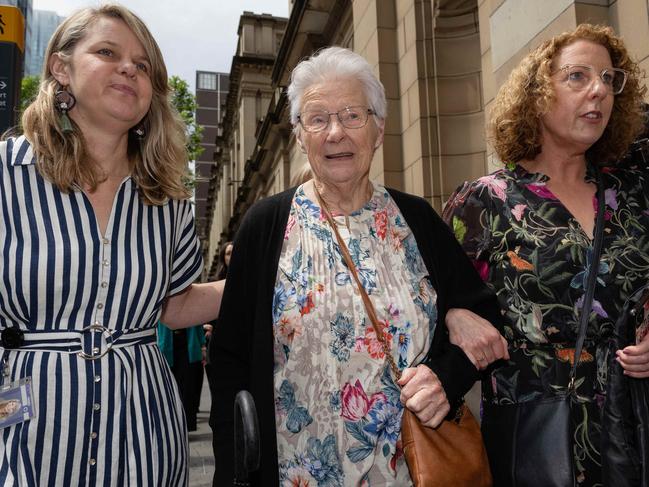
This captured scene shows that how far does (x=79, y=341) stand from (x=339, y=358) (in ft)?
2.73

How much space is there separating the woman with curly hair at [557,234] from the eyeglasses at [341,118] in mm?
605

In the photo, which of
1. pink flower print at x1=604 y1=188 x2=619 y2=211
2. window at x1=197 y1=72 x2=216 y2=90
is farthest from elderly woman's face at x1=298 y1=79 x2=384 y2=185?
window at x1=197 y1=72 x2=216 y2=90

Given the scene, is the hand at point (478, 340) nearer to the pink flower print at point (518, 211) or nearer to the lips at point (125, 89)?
the pink flower print at point (518, 211)

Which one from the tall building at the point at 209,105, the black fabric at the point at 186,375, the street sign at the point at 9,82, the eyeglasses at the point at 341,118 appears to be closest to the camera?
the eyeglasses at the point at 341,118

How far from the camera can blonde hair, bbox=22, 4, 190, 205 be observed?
1.87m

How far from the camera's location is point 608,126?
2525 millimetres

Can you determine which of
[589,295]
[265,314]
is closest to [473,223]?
[589,295]

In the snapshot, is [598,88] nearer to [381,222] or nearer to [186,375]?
[381,222]

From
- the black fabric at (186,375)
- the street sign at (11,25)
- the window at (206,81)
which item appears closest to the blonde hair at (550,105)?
the street sign at (11,25)

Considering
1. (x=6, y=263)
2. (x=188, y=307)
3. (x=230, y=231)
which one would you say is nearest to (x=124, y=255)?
(x=6, y=263)

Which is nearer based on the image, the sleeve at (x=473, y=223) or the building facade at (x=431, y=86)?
the sleeve at (x=473, y=223)

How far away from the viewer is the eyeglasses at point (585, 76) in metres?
2.41

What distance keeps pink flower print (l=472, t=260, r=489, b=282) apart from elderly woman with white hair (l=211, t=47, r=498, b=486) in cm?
20

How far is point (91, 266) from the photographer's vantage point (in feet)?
5.90
